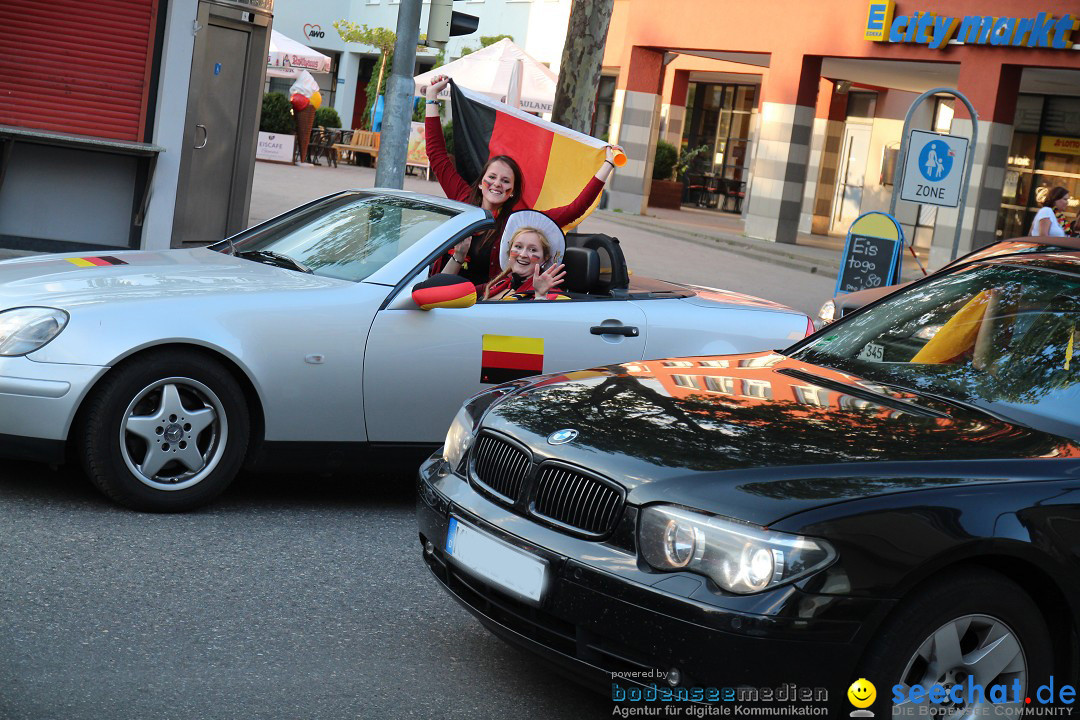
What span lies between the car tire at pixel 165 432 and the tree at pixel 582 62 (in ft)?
27.3

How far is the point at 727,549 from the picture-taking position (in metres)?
3.12

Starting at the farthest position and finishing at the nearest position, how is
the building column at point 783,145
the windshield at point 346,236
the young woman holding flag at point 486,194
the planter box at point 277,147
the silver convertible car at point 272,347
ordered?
the planter box at point 277,147
the building column at point 783,145
the young woman holding flag at point 486,194
the windshield at point 346,236
the silver convertible car at point 272,347

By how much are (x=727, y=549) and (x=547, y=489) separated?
0.63 metres

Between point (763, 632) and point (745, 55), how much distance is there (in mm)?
26422

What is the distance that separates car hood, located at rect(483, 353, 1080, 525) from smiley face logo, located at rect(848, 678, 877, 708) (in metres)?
0.45

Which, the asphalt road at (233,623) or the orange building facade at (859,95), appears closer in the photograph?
the asphalt road at (233,623)

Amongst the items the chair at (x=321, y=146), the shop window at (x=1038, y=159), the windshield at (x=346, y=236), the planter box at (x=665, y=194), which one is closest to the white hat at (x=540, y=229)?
the windshield at (x=346, y=236)

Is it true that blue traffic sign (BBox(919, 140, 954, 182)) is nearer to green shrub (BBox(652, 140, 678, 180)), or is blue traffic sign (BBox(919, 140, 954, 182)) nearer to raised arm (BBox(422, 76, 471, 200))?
raised arm (BBox(422, 76, 471, 200))

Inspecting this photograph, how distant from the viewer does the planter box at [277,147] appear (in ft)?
97.5

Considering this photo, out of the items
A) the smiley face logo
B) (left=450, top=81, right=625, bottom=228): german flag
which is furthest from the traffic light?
the smiley face logo

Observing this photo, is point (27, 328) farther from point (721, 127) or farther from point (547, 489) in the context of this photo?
point (721, 127)

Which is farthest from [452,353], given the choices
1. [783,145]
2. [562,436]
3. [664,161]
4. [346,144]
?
[346,144]

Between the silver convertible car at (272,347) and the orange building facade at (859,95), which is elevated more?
the orange building facade at (859,95)

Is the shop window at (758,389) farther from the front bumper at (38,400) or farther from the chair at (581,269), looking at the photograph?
the front bumper at (38,400)
